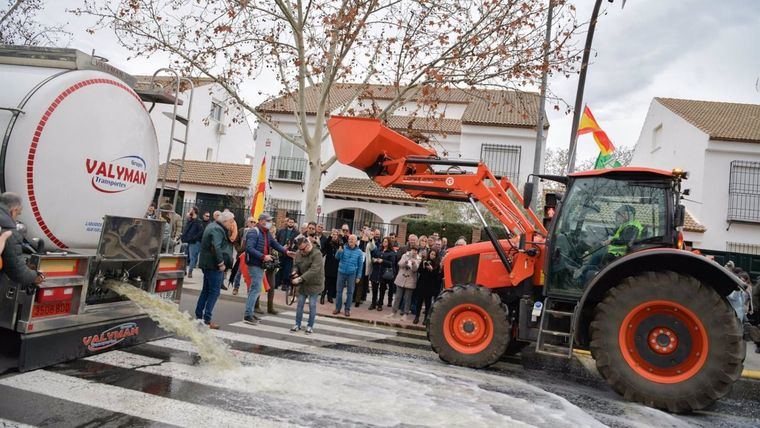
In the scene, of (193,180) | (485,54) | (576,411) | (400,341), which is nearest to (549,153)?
(193,180)

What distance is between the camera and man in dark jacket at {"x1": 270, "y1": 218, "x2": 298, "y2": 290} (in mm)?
13164

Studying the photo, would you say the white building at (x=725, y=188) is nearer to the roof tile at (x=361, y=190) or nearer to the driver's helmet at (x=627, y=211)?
the roof tile at (x=361, y=190)

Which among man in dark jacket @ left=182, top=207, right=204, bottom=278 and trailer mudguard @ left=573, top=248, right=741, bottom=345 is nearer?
trailer mudguard @ left=573, top=248, right=741, bottom=345

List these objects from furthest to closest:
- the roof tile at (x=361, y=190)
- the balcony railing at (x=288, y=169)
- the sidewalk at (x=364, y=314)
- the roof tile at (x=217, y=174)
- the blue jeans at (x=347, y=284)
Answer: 1. the roof tile at (x=217, y=174)
2. the balcony railing at (x=288, y=169)
3. the roof tile at (x=361, y=190)
4. the blue jeans at (x=347, y=284)
5. the sidewalk at (x=364, y=314)

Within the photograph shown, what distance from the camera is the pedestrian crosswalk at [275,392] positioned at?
4305 millimetres

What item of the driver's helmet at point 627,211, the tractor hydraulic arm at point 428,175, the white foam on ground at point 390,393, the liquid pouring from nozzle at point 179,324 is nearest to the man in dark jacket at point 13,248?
the liquid pouring from nozzle at point 179,324

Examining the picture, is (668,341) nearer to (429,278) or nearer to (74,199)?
(429,278)

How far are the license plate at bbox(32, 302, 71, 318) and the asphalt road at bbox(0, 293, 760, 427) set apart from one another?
602 mm

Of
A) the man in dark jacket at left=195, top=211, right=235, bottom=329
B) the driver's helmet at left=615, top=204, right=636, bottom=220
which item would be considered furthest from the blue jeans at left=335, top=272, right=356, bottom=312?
the driver's helmet at left=615, top=204, right=636, bottom=220

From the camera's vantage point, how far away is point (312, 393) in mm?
5094

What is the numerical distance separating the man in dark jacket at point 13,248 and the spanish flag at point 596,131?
41.2ft

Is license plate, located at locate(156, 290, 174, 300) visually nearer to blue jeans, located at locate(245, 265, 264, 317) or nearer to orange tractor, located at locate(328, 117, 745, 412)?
blue jeans, located at locate(245, 265, 264, 317)

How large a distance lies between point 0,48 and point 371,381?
5310mm

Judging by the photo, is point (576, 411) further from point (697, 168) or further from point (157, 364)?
point (697, 168)
